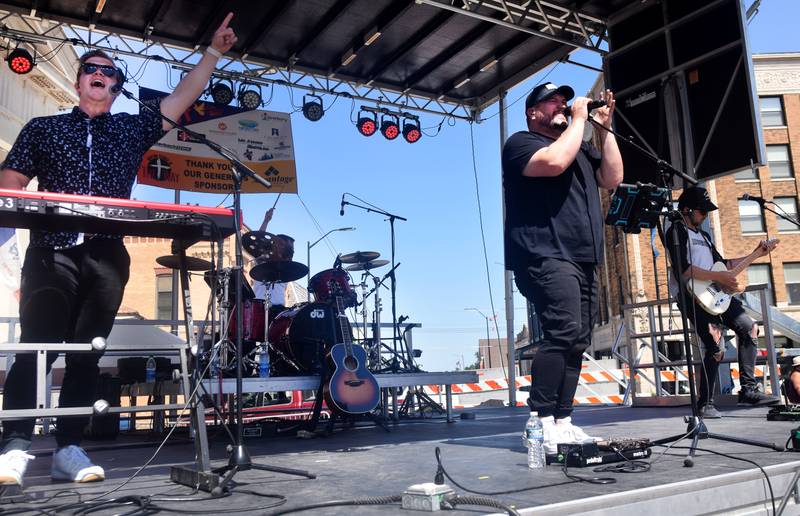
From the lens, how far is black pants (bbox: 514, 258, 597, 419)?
9.48 ft

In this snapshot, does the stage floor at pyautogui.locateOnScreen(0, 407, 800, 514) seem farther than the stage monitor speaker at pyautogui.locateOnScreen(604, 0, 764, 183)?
No

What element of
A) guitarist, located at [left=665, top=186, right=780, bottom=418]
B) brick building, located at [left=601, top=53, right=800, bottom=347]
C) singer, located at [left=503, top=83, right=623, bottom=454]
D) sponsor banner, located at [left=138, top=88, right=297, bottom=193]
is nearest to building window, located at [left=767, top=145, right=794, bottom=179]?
brick building, located at [left=601, top=53, right=800, bottom=347]

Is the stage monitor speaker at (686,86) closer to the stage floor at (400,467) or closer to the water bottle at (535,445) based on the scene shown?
the stage floor at (400,467)

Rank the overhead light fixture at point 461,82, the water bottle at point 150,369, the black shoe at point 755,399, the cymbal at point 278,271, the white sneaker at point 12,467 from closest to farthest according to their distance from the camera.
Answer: the white sneaker at point 12,467 → the black shoe at point 755,399 → the water bottle at point 150,369 → the cymbal at point 278,271 → the overhead light fixture at point 461,82

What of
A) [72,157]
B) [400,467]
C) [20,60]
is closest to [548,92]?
[400,467]

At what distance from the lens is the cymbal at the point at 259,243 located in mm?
7012

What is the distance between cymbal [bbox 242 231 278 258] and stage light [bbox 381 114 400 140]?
12.0ft

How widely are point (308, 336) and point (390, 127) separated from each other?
4.99 metres

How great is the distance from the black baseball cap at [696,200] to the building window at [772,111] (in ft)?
92.0

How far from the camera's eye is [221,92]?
29.6 ft

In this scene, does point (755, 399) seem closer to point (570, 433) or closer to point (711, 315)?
point (711, 315)

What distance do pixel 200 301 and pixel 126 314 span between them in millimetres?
2925

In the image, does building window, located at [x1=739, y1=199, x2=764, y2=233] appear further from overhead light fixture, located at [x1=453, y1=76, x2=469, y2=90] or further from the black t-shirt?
the black t-shirt

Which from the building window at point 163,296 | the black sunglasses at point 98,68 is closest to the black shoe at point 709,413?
the black sunglasses at point 98,68
